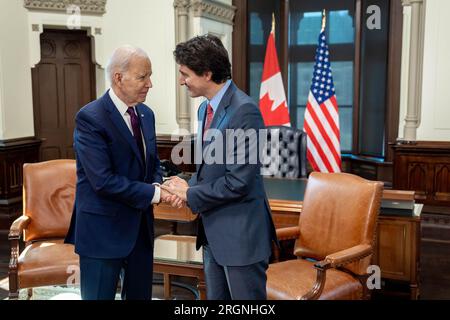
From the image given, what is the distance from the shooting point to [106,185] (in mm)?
1727

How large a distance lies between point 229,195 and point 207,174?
13cm

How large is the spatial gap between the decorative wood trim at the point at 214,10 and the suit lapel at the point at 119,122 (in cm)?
403

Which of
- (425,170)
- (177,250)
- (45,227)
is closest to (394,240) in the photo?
(177,250)

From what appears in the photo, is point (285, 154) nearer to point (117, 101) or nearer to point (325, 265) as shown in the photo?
point (325, 265)

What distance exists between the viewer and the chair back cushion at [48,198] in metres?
3.04

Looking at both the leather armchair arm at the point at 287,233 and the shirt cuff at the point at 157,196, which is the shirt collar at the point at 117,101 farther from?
the leather armchair arm at the point at 287,233

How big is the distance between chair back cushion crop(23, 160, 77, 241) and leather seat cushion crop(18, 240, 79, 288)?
0.79ft

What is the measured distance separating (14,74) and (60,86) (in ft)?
2.32

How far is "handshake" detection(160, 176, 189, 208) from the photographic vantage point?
6.20ft

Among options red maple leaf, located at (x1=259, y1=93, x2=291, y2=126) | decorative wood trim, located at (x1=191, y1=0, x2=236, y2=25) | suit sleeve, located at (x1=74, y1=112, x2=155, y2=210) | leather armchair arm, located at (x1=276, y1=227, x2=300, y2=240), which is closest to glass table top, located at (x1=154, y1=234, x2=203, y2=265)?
leather armchair arm, located at (x1=276, y1=227, x2=300, y2=240)

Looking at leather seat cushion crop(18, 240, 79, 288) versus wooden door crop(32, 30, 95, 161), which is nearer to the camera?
A: leather seat cushion crop(18, 240, 79, 288)

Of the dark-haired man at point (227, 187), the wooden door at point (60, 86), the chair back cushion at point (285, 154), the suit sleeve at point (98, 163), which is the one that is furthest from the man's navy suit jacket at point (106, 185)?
the wooden door at point (60, 86)

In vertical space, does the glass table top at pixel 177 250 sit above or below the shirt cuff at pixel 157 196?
below

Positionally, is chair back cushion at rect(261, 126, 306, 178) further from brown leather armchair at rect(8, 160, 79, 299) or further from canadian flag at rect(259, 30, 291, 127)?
brown leather armchair at rect(8, 160, 79, 299)
